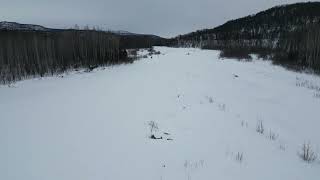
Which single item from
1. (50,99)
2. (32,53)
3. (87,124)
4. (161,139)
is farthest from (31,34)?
(161,139)

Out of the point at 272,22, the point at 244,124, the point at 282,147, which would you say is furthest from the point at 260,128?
the point at 272,22

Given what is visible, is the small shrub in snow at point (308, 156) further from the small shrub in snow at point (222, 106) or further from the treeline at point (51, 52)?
the treeline at point (51, 52)

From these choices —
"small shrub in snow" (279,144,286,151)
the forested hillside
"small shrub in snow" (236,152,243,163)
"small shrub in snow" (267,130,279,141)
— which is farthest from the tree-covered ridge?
"small shrub in snow" (236,152,243,163)

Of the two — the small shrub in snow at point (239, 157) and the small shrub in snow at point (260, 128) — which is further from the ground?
the small shrub in snow at point (239, 157)

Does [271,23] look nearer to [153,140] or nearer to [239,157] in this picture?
[153,140]

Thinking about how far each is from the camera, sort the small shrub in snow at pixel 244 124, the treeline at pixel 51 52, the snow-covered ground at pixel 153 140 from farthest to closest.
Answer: the treeline at pixel 51 52
the small shrub in snow at pixel 244 124
the snow-covered ground at pixel 153 140

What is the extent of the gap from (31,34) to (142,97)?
2815 centimetres

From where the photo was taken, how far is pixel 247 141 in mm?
7586

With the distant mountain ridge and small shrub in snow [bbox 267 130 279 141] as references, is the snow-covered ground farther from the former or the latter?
the distant mountain ridge

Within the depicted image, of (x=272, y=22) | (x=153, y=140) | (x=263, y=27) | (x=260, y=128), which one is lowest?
(x=260, y=128)

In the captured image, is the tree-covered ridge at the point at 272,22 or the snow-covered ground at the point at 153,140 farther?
the tree-covered ridge at the point at 272,22

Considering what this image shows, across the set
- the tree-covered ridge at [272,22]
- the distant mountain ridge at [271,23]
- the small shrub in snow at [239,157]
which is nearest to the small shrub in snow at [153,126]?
the small shrub in snow at [239,157]

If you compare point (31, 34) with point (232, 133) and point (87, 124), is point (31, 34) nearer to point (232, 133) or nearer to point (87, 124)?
point (87, 124)

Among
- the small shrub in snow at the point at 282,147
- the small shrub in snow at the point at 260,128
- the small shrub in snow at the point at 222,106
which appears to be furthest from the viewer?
the small shrub in snow at the point at 222,106
